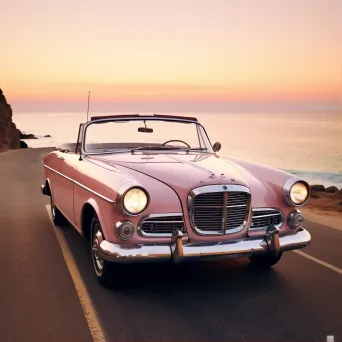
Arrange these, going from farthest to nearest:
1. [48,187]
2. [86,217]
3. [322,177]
Answer: [322,177] < [48,187] < [86,217]

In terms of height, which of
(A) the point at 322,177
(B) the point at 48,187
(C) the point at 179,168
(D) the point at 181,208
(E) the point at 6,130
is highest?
(C) the point at 179,168

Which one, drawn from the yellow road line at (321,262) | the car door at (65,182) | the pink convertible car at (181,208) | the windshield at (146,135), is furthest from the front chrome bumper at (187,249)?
the windshield at (146,135)

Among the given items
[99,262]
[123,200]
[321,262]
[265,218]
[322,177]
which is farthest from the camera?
[322,177]

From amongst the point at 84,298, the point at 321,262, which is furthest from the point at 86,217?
the point at 321,262

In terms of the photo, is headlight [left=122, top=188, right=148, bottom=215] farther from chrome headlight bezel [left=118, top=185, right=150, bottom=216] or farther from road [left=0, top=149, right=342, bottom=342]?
road [left=0, top=149, right=342, bottom=342]

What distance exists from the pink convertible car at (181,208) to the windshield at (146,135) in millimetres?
379

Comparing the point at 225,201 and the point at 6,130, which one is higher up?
the point at 225,201

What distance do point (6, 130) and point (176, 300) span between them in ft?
130

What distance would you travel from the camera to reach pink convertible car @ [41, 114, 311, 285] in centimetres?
429

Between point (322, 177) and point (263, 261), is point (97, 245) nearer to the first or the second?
point (263, 261)

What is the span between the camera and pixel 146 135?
6297mm

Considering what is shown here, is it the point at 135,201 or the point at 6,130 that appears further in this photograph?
the point at 6,130

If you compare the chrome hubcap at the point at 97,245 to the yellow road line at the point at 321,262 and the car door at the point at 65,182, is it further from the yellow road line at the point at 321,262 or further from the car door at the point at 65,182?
the yellow road line at the point at 321,262

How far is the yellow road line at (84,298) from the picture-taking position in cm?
374
